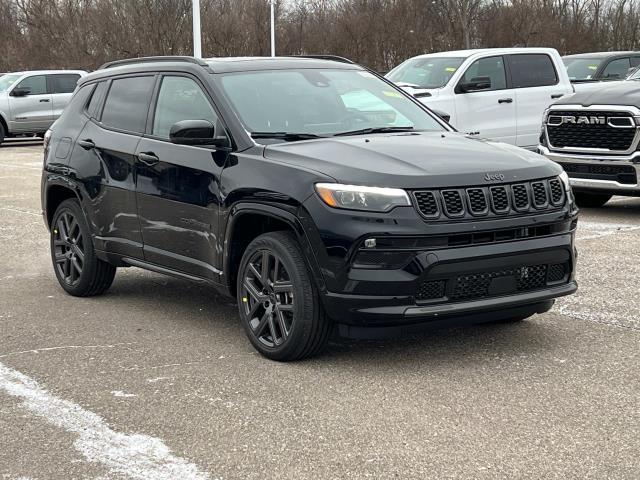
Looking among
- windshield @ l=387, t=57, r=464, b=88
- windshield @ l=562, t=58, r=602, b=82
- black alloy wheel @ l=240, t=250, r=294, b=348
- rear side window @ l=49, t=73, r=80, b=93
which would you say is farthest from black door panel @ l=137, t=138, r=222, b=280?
rear side window @ l=49, t=73, r=80, b=93

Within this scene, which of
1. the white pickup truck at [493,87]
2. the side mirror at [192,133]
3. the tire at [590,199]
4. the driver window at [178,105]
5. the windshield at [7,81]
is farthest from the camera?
the windshield at [7,81]

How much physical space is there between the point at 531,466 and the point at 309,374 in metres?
1.56

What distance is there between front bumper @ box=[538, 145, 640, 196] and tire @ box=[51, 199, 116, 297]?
5.57 meters

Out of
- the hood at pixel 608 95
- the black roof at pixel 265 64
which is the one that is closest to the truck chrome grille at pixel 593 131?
the hood at pixel 608 95

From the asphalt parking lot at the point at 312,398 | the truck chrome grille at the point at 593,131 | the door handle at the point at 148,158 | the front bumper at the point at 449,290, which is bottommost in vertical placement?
the asphalt parking lot at the point at 312,398

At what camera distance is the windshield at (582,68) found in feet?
63.1

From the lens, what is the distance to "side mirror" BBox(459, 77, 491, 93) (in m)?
13.7

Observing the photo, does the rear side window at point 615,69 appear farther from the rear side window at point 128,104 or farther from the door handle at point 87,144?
the door handle at point 87,144

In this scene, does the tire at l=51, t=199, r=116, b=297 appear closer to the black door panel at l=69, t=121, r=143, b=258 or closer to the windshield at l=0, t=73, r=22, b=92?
the black door panel at l=69, t=121, r=143, b=258

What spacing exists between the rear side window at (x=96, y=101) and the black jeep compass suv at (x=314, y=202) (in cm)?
16

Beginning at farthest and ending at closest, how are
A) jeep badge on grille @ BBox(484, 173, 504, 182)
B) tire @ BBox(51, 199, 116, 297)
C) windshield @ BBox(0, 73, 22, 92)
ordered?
windshield @ BBox(0, 73, 22, 92) < tire @ BBox(51, 199, 116, 297) < jeep badge on grille @ BBox(484, 173, 504, 182)

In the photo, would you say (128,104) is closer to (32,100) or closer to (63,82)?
(32,100)

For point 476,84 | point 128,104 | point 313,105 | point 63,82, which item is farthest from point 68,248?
point 63,82

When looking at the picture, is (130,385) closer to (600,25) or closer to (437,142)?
(437,142)
